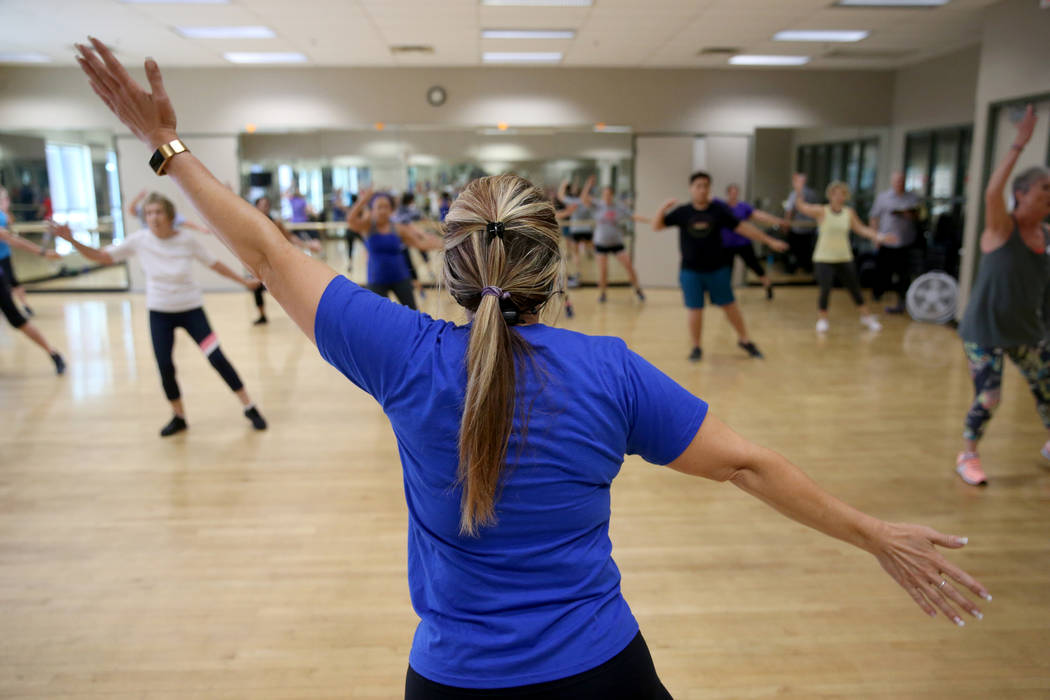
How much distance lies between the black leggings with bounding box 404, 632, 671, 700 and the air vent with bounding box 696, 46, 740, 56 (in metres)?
10.1

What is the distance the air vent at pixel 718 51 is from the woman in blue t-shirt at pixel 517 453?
9.92 m

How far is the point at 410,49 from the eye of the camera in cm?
999

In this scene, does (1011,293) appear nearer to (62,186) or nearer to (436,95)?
(436,95)

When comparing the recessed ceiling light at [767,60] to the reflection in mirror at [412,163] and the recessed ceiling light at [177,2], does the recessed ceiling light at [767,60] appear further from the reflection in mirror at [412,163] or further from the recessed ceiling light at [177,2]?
the recessed ceiling light at [177,2]

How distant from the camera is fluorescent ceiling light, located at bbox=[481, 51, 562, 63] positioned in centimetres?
1034

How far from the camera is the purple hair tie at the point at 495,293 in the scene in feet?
3.42

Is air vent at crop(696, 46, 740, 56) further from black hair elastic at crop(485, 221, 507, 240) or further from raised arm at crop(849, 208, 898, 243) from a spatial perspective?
black hair elastic at crop(485, 221, 507, 240)

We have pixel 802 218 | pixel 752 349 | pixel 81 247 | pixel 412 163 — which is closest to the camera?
pixel 81 247

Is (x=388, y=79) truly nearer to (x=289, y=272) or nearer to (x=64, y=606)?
(x=64, y=606)

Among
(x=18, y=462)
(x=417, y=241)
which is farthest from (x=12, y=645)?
(x=417, y=241)

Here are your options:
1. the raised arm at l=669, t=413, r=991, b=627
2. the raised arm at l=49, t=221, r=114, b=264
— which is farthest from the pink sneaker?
the raised arm at l=49, t=221, r=114, b=264

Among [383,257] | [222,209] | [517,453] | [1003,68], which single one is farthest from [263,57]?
[517,453]

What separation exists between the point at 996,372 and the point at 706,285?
3.14 meters

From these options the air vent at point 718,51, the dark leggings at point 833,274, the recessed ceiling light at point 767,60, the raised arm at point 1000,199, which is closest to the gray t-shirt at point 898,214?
the dark leggings at point 833,274
